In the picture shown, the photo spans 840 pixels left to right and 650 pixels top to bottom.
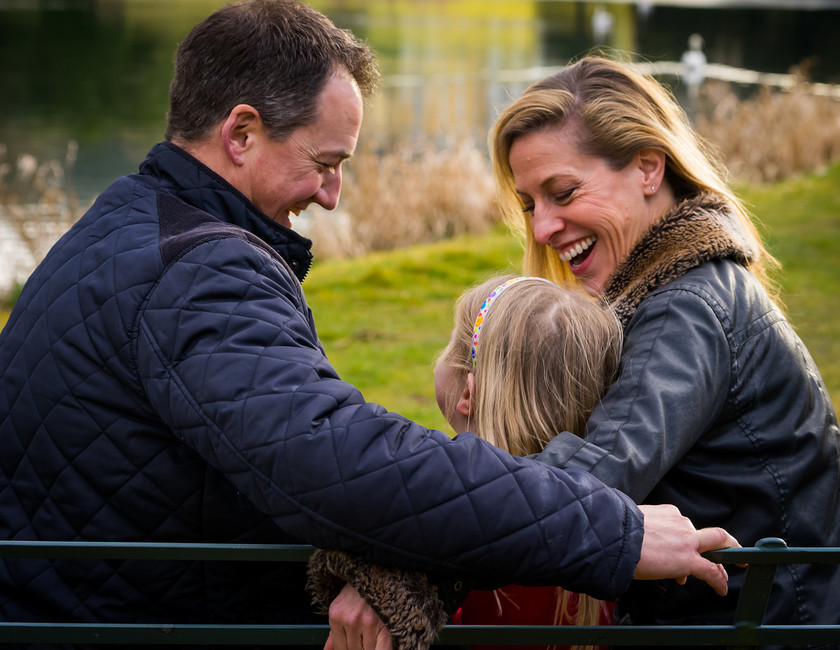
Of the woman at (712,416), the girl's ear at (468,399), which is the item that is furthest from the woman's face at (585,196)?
the girl's ear at (468,399)

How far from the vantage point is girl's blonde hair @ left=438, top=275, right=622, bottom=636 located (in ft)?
7.55

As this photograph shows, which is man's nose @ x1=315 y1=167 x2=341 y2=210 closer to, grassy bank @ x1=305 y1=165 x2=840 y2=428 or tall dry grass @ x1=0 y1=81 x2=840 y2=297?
grassy bank @ x1=305 y1=165 x2=840 y2=428

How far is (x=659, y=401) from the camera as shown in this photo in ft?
6.88

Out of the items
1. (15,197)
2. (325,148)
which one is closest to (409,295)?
(15,197)

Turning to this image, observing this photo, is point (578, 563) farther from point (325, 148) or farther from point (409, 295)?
point (409, 295)

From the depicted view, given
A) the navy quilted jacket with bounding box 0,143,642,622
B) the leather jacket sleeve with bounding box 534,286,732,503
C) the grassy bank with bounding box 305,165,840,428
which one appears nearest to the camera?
the navy quilted jacket with bounding box 0,143,642,622

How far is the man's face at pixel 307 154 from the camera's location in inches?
91.2

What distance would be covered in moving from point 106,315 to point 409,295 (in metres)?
6.14

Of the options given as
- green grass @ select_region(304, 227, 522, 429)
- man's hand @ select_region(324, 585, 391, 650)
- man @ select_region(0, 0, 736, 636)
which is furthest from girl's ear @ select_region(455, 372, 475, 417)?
green grass @ select_region(304, 227, 522, 429)

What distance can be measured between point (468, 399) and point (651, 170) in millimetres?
880

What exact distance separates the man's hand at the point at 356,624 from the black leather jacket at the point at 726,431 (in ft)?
1.71

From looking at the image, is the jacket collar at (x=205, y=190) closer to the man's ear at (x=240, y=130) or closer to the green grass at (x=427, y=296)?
the man's ear at (x=240, y=130)

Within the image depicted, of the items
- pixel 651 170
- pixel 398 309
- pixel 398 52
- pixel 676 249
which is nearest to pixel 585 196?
pixel 651 170

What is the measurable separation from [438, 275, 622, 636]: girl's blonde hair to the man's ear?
72 centimetres
